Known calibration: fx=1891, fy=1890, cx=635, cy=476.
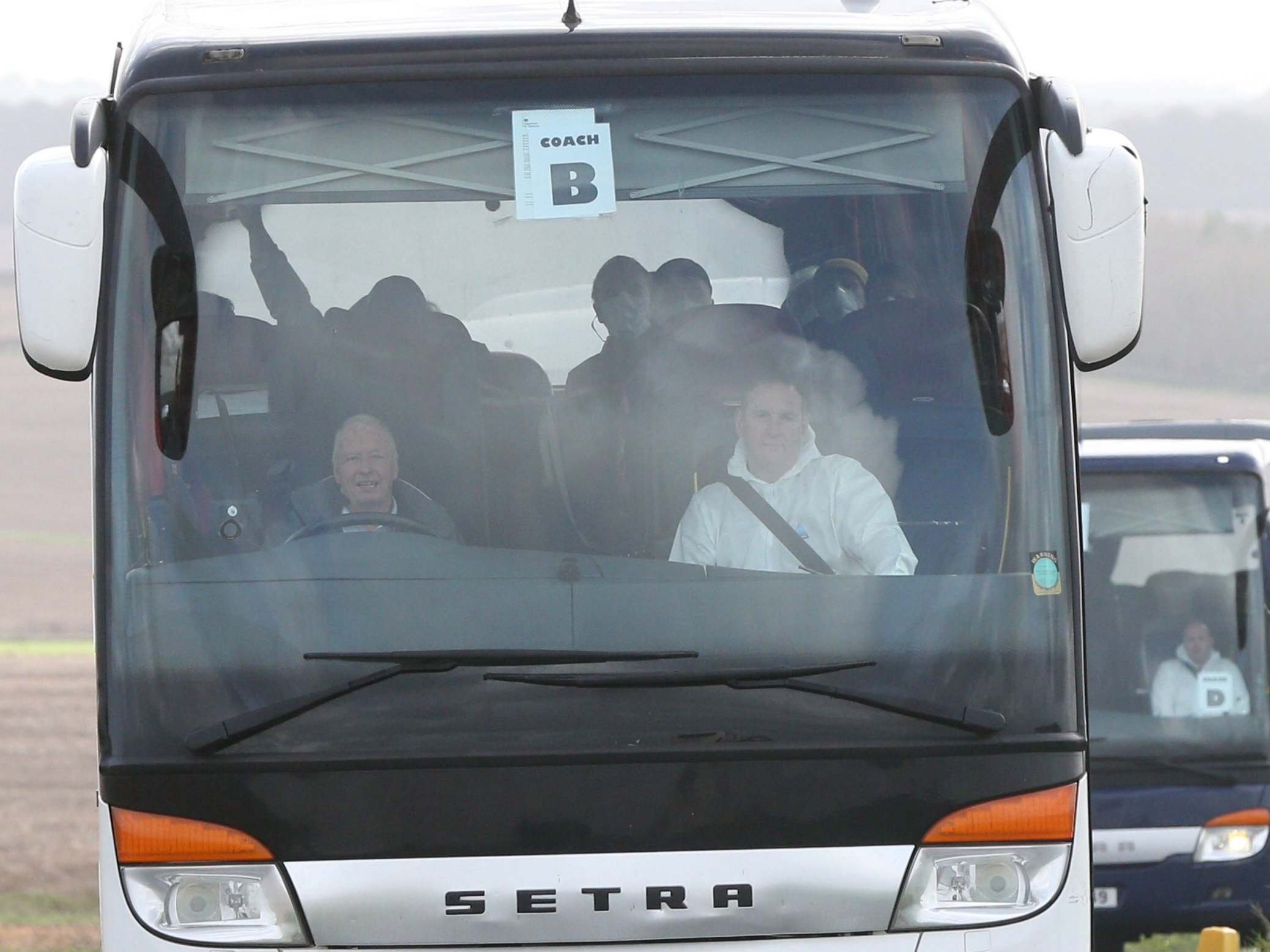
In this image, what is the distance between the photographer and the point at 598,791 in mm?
3537

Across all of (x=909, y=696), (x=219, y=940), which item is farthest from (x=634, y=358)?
(x=219, y=940)

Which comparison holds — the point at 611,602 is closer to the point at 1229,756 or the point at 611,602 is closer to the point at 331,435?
the point at 331,435

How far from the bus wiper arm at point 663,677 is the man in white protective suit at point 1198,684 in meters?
6.44

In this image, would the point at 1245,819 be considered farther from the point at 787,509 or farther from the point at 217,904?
the point at 217,904

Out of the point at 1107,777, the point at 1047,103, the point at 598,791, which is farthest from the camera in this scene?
the point at 1107,777

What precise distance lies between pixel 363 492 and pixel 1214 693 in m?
6.87

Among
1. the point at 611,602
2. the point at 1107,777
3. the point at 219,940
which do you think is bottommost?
the point at 1107,777

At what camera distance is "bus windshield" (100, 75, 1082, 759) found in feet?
11.7

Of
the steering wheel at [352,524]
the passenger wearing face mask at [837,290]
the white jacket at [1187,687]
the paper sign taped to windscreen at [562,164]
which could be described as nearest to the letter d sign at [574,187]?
the paper sign taped to windscreen at [562,164]

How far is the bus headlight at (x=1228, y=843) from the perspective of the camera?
9.06 m

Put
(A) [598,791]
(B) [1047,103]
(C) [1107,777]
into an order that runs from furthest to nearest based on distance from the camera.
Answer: (C) [1107,777]
(B) [1047,103]
(A) [598,791]

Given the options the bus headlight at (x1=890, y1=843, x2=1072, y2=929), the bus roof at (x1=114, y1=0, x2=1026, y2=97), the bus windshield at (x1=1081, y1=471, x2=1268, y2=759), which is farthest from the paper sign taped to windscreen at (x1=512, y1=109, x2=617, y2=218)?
the bus windshield at (x1=1081, y1=471, x2=1268, y2=759)

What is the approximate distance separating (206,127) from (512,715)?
4.32ft

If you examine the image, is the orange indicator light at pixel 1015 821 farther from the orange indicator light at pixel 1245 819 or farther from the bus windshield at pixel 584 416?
the orange indicator light at pixel 1245 819
